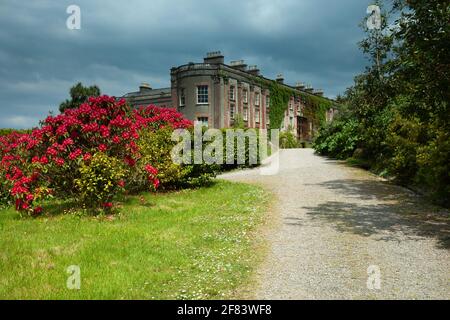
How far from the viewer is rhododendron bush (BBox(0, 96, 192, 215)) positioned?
10.6m

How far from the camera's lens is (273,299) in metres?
5.29

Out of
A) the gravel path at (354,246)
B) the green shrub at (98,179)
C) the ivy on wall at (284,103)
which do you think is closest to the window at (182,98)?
the ivy on wall at (284,103)

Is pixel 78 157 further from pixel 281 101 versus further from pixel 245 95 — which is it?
pixel 281 101

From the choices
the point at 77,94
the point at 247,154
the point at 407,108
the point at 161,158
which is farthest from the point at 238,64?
the point at 407,108

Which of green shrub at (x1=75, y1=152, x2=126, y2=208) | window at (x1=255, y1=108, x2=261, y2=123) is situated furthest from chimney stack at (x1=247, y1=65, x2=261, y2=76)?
green shrub at (x1=75, y1=152, x2=126, y2=208)

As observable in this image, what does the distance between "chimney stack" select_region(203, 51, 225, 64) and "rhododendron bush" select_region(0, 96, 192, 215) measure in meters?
33.1

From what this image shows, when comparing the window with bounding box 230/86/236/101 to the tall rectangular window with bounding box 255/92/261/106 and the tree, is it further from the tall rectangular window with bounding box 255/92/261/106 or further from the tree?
the tree

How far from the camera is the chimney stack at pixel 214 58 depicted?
143ft

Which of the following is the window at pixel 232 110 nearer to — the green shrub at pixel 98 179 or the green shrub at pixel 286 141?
the green shrub at pixel 286 141

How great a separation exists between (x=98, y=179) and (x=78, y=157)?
3.17 ft

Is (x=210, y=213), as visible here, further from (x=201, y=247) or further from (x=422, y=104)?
(x=422, y=104)

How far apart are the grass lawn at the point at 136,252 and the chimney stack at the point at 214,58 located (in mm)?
34238

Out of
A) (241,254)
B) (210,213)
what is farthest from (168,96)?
(241,254)
